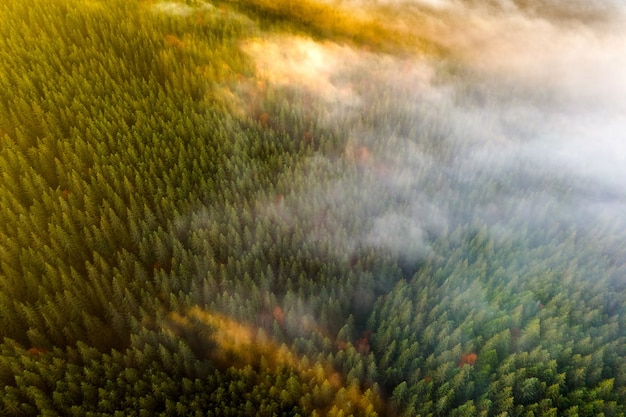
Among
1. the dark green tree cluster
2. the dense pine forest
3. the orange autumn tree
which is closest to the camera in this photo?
the dense pine forest

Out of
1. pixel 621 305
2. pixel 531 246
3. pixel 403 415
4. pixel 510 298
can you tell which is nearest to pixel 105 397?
pixel 403 415

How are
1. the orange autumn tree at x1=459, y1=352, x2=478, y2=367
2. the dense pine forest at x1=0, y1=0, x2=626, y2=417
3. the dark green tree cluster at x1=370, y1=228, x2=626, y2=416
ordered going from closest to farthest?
the dense pine forest at x1=0, y1=0, x2=626, y2=417 → the dark green tree cluster at x1=370, y1=228, x2=626, y2=416 → the orange autumn tree at x1=459, y1=352, x2=478, y2=367

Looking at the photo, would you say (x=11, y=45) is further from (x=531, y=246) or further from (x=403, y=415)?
(x=531, y=246)

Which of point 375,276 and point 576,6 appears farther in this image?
point 576,6

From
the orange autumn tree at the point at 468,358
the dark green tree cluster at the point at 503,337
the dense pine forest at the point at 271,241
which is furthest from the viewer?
the orange autumn tree at the point at 468,358

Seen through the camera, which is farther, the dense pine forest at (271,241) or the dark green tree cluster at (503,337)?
the dark green tree cluster at (503,337)

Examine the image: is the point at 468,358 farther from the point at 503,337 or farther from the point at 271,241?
the point at 271,241

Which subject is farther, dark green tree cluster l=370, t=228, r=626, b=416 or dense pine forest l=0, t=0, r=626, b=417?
dark green tree cluster l=370, t=228, r=626, b=416

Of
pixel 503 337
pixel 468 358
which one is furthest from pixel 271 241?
pixel 503 337
